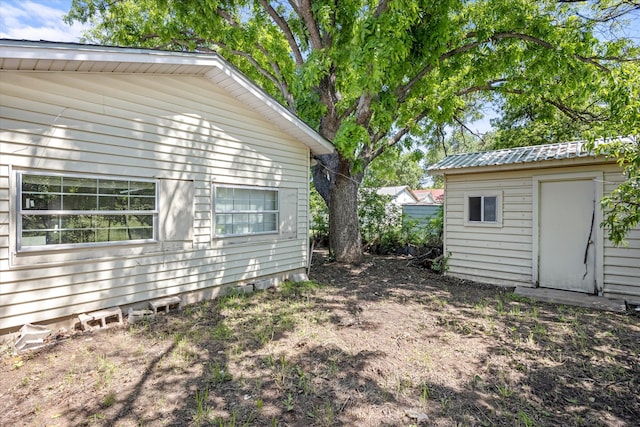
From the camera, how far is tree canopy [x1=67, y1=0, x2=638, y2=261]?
708cm

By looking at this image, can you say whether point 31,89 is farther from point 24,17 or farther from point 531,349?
point 24,17

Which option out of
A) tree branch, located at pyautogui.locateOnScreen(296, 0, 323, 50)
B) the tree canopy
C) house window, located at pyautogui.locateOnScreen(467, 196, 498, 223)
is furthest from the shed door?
tree branch, located at pyautogui.locateOnScreen(296, 0, 323, 50)

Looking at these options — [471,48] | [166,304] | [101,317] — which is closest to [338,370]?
[166,304]

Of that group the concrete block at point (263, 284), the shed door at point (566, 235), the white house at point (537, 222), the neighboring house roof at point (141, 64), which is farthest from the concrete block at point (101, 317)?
the shed door at point (566, 235)

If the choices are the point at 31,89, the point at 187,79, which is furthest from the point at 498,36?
the point at 31,89

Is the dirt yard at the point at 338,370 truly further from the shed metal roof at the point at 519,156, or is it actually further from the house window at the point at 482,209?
the shed metal roof at the point at 519,156

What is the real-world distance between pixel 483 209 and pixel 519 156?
132 cm

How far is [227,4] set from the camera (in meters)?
9.67

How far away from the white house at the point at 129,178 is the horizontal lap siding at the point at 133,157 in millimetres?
15

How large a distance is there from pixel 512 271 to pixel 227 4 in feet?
34.1

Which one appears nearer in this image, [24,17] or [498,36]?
[498,36]

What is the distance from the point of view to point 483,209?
7.42m

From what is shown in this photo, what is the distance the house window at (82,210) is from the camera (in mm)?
3996

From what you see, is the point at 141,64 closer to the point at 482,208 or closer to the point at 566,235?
Result: the point at 482,208
